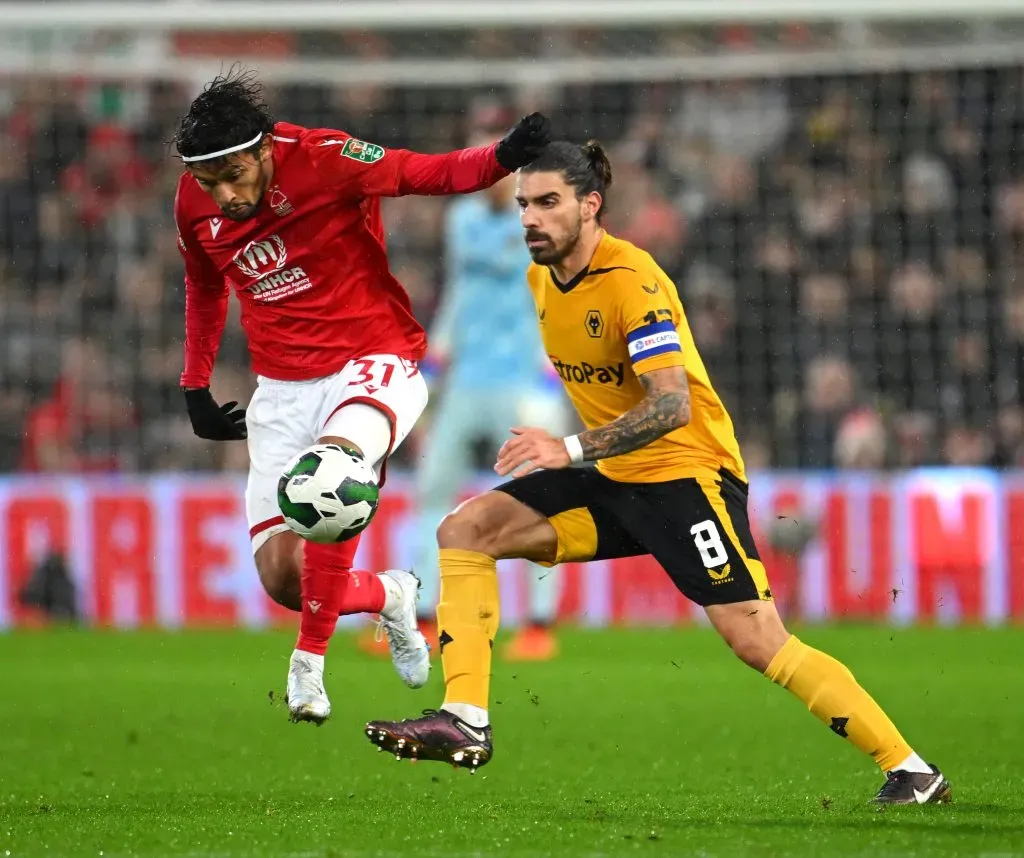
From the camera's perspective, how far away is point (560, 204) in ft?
19.8

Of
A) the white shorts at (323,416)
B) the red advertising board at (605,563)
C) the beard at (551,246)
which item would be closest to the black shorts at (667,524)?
the white shorts at (323,416)

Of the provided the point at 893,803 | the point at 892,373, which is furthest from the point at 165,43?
the point at 893,803

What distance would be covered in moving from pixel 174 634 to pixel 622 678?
4097mm

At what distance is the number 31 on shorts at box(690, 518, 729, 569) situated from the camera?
19.4 feet

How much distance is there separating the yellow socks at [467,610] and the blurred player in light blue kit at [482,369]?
500cm

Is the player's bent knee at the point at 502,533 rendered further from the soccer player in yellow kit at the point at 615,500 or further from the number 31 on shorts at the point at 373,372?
the number 31 on shorts at the point at 373,372

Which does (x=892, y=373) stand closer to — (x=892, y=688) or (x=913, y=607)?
(x=913, y=607)

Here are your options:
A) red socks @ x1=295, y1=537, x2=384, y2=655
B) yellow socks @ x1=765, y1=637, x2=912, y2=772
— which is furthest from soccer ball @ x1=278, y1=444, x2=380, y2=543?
yellow socks @ x1=765, y1=637, x2=912, y2=772

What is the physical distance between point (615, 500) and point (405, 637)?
1.39 meters

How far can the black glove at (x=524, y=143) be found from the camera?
5887mm

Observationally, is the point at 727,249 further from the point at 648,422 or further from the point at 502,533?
the point at 648,422

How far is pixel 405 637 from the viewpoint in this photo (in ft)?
23.6

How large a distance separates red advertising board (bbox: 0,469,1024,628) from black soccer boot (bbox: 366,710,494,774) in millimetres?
7479

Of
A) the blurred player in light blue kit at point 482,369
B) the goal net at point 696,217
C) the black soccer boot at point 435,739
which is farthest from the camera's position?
the goal net at point 696,217
